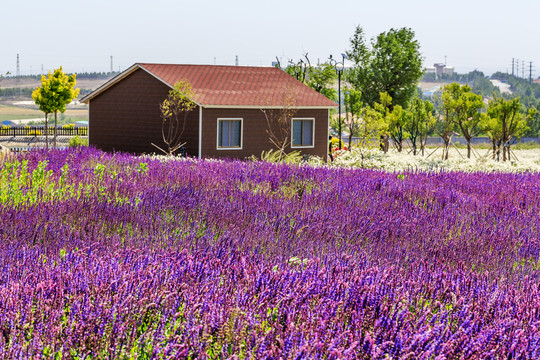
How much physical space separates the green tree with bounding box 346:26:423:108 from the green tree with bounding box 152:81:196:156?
2174 centimetres

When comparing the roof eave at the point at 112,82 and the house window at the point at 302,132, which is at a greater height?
the roof eave at the point at 112,82

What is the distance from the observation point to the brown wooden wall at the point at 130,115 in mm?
29109

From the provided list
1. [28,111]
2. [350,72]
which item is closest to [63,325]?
[350,72]

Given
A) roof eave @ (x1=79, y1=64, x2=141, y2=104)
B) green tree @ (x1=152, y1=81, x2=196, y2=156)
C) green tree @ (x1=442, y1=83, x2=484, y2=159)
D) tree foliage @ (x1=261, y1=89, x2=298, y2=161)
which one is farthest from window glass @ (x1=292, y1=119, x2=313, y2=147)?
roof eave @ (x1=79, y1=64, x2=141, y2=104)

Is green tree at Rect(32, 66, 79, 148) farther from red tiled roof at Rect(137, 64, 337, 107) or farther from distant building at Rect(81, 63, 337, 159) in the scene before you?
red tiled roof at Rect(137, 64, 337, 107)

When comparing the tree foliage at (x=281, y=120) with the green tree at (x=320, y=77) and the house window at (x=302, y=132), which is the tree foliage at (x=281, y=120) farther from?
the green tree at (x=320, y=77)

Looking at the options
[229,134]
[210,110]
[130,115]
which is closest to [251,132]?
[229,134]

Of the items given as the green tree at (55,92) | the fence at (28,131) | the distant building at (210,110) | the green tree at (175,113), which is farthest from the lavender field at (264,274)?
the fence at (28,131)

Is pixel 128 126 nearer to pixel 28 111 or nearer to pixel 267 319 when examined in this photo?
pixel 267 319

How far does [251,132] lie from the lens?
93.4 feet

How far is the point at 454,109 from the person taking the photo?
31891 mm

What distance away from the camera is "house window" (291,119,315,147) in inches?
1179

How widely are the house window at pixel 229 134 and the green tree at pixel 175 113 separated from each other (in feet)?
5.03

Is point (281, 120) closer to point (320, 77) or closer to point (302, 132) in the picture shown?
point (302, 132)
